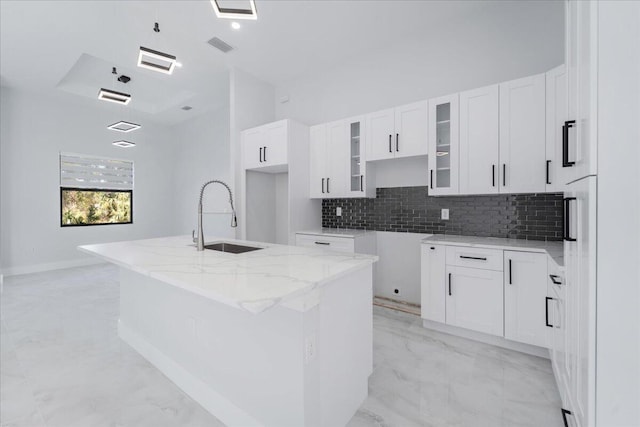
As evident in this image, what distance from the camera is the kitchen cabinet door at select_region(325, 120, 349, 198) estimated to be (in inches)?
148

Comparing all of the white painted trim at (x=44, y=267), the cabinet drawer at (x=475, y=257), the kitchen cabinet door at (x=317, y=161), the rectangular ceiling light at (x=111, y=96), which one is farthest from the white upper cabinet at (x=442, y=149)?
the white painted trim at (x=44, y=267)

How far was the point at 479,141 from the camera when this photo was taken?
275cm

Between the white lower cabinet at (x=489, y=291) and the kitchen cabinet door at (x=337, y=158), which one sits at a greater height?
the kitchen cabinet door at (x=337, y=158)

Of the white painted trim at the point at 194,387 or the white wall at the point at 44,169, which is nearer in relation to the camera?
the white painted trim at the point at 194,387

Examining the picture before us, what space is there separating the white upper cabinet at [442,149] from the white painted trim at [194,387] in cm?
260

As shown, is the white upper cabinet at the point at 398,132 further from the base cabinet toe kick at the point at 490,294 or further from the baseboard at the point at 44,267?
the baseboard at the point at 44,267

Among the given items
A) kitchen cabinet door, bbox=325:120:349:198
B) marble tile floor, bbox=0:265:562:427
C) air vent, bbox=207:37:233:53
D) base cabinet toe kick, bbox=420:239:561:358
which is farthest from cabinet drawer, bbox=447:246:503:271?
air vent, bbox=207:37:233:53

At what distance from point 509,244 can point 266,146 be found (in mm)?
3115

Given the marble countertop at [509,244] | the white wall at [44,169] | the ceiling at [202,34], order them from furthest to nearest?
the white wall at [44,169]
the ceiling at [202,34]
the marble countertop at [509,244]

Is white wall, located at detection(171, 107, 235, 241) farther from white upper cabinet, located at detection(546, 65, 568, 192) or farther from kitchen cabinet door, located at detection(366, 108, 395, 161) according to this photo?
white upper cabinet, located at detection(546, 65, 568, 192)

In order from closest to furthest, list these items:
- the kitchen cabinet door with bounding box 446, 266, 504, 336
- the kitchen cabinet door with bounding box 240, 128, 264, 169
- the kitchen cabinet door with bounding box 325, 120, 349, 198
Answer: the kitchen cabinet door with bounding box 446, 266, 504, 336, the kitchen cabinet door with bounding box 325, 120, 349, 198, the kitchen cabinet door with bounding box 240, 128, 264, 169

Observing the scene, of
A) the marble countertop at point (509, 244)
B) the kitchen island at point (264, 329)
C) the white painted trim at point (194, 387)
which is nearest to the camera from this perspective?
the kitchen island at point (264, 329)

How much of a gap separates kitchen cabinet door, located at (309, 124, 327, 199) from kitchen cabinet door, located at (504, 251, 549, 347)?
2.36m

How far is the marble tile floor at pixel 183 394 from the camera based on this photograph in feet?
5.52
